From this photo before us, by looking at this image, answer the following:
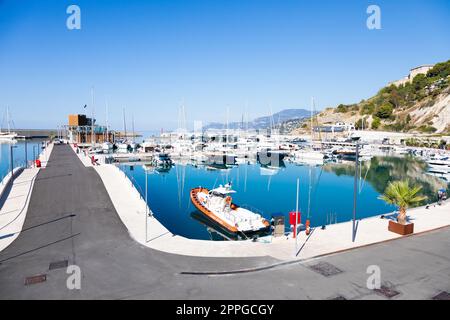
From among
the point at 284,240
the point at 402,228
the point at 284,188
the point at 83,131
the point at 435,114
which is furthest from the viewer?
the point at 435,114

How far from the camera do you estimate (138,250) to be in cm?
1684

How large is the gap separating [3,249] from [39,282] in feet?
17.6

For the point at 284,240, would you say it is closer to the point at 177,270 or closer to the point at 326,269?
the point at 326,269

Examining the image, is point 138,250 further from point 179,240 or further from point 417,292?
point 417,292

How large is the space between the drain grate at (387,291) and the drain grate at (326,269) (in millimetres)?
1938

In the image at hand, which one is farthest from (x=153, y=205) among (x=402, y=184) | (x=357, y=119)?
(x=357, y=119)

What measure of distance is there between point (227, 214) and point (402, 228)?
13051 mm

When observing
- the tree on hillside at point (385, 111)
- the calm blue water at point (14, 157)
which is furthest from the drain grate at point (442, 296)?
the tree on hillside at point (385, 111)

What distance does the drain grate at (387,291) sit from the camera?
12656 millimetres

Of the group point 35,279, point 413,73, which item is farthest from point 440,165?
point 413,73

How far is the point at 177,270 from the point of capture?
47.5 feet

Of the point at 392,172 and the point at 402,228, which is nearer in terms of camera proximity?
the point at 402,228

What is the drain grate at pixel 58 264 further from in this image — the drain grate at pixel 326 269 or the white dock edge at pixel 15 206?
the drain grate at pixel 326 269

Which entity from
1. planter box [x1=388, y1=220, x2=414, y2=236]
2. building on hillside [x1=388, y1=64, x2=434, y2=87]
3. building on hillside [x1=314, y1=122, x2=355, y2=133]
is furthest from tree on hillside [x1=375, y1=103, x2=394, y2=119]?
planter box [x1=388, y1=220, x2=414, y2=236]
